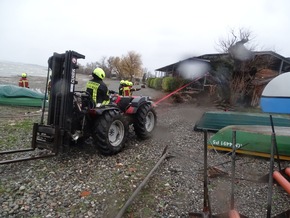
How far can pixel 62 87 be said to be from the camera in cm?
410

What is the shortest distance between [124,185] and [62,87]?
81.5 inches

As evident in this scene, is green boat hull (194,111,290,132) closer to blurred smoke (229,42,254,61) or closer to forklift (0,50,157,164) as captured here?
forklift (0,50,157,164)

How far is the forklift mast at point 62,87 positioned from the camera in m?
4.06

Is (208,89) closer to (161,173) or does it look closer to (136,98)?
(136,98)

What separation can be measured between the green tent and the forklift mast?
6517 mm

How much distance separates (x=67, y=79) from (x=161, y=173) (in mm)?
2393

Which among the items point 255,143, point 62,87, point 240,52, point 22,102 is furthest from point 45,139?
point 240,52

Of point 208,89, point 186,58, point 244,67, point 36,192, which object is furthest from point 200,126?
point 186,58

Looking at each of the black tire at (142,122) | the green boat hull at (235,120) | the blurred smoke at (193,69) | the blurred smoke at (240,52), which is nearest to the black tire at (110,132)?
the black tire at (142,122)

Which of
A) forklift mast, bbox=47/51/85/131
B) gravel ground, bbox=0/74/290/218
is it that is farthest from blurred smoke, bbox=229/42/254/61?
forklift mast, bbox=47/51/85/131

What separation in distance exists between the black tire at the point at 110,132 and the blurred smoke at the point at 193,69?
14396mm

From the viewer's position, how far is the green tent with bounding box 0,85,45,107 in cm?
984

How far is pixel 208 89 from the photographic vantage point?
17.7 m

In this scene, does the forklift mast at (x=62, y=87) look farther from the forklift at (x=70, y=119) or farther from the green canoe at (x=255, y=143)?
the green canoe at (x=255, y=143)
